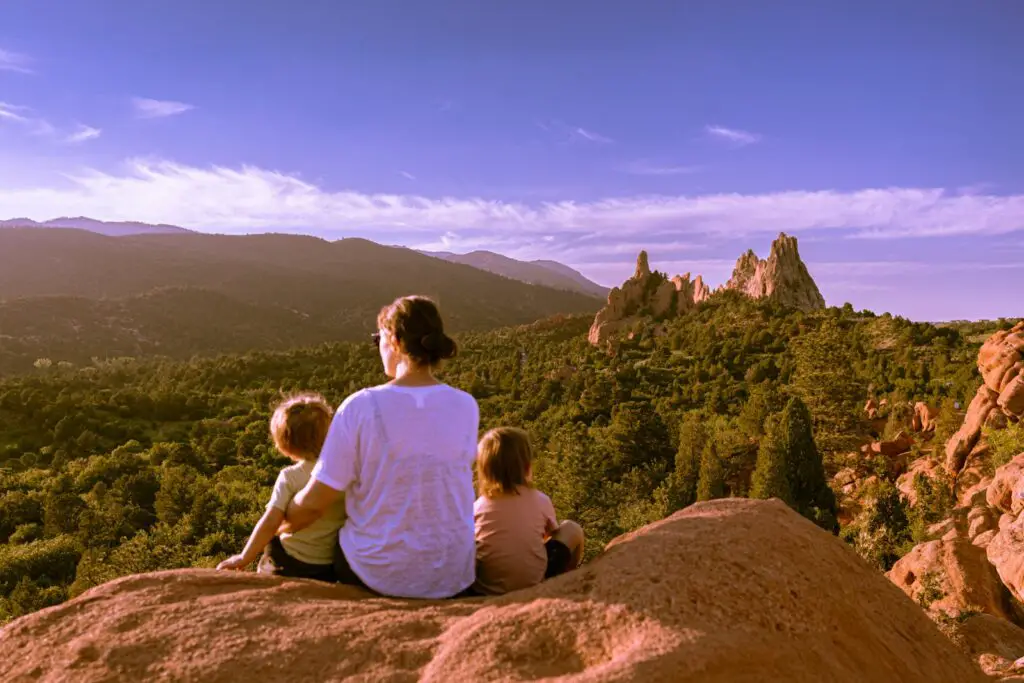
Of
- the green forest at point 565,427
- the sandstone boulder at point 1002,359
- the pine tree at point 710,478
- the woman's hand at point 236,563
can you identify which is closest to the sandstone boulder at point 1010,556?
the green forest at point 565,427

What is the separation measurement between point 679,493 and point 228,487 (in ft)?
81.5

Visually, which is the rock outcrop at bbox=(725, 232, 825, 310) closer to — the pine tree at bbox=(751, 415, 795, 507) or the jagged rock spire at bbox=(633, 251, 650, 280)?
the jagged rock spire at bbox=(633, 251, 650, 280)

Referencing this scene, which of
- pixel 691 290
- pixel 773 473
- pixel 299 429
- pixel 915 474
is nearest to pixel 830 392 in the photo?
pixel 773 473

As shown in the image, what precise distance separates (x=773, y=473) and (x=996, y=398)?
750 centimetres

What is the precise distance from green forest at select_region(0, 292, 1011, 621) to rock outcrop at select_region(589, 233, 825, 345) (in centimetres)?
340

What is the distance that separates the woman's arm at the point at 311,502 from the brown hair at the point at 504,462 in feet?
3.60

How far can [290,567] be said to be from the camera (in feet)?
12.0

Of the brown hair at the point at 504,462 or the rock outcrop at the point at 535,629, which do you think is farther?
the brown hair at the point at 504,462

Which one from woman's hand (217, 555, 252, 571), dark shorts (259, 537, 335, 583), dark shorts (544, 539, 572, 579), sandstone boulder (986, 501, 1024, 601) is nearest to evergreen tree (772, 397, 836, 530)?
sandstone boulder (986, 501, 1024, 601)

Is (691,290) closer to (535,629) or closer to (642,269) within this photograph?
(642,269)

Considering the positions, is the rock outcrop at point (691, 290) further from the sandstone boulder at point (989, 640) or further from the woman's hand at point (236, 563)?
the woman's hand at point (236, 563)

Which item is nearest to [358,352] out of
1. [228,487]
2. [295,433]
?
[228,487]

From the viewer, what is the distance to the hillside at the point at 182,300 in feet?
324

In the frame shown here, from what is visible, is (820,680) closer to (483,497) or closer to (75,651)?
(483,497)
